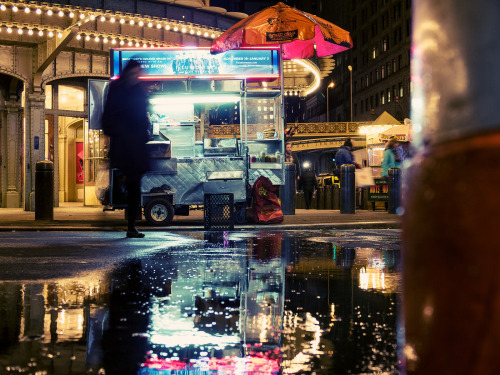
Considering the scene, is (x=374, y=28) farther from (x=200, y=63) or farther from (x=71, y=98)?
(x=200, y=63)

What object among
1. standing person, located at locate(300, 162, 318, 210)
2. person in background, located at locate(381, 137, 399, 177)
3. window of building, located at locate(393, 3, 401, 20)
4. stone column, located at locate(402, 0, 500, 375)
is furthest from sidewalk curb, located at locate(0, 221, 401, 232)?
window of building, located at locate(393, 3, 401, 20)

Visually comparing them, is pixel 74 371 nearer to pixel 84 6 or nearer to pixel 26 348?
pixel 26 348

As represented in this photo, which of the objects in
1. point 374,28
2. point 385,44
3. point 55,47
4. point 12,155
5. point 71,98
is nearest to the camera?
point 55,47

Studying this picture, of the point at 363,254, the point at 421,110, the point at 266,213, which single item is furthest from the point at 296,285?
the point at 266,213

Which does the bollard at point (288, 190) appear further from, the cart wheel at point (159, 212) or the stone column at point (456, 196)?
the stone column at point (456, 196)

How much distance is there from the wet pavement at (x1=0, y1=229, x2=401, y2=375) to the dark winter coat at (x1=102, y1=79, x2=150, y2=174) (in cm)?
190

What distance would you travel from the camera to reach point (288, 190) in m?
15.8

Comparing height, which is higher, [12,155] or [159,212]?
[12,155]

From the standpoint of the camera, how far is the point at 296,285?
499 centimetres

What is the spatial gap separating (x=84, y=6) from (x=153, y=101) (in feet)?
19.9

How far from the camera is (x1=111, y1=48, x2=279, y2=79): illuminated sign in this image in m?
13.8

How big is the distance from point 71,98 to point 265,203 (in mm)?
10337

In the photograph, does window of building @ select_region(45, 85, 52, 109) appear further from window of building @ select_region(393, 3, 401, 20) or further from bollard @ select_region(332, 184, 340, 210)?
window of building @ select_region(393, 3, 401, 20)

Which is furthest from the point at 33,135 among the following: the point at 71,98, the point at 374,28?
the point at 374,28
